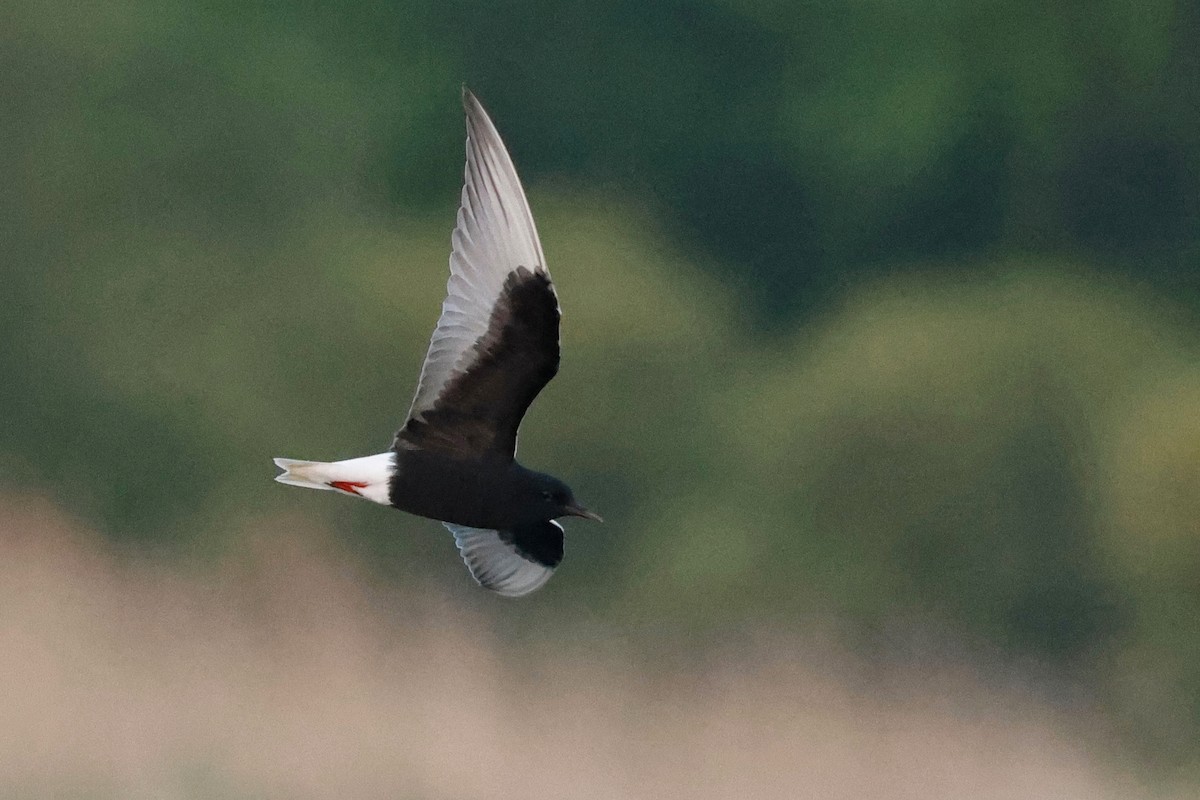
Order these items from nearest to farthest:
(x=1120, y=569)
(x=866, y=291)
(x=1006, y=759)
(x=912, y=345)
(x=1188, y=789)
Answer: (x=1006, y=759)
(x=1188, y=789)
(x=1120, y=569)
(x=912, y=345)
(x=866, y=291)

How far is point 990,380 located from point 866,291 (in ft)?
4.70

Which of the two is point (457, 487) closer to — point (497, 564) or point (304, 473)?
point (304, 473)

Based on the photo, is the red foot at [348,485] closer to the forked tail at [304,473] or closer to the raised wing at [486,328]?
the forked tail at [304,473]

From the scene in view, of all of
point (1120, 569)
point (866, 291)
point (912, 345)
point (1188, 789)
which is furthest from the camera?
point (866, 291)

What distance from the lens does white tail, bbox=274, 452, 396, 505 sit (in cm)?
350

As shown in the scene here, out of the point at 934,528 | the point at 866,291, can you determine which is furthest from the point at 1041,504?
the point at 866,291

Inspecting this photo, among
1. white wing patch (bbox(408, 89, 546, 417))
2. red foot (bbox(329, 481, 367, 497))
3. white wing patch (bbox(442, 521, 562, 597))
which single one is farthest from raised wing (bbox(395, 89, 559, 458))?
white wing patch (bbox(442, 521, 562, 597))

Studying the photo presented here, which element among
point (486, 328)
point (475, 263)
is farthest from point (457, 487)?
point (475, 263)

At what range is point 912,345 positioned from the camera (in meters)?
9.88

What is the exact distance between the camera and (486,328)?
3545 millimetres

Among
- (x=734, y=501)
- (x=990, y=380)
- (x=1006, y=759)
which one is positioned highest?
(x=990, y=380)

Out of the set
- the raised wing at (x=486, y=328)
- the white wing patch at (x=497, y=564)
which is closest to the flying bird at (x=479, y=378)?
the raised wing at (x=486, y=328)

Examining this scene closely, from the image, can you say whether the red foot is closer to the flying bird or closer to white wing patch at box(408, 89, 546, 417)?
the flying bird

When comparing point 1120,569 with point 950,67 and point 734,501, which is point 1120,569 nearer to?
point 734,501
